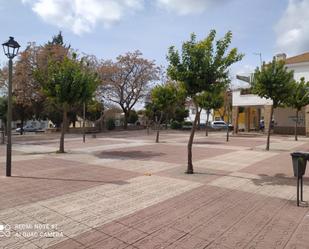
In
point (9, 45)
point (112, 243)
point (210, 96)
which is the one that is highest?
point (9, 45)

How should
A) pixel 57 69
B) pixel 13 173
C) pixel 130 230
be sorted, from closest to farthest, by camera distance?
pixel 130 230
pixel 13 173
pixel 57 69

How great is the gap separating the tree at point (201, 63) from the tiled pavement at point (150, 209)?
283 centimetres

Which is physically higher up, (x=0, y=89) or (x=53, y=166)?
(x=0, y=89)

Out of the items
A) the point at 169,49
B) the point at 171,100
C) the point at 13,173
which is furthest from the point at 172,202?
the point at 171,100

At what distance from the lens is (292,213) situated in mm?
5609

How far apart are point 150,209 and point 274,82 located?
39.1ft

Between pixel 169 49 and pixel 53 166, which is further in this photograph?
pixel 53 166

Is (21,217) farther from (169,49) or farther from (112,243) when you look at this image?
(169,49)

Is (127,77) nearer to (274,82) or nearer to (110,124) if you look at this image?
(110,124)

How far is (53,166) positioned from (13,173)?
5.02ft

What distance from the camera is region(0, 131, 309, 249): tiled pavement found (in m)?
4.38

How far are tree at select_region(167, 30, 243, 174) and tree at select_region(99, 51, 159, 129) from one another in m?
27.6

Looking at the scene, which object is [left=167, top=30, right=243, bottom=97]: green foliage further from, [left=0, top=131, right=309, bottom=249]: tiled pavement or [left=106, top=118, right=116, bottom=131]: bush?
[left=106, top=118, right=116, bottom=131]: bush

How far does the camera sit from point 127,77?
37688 millimetres
